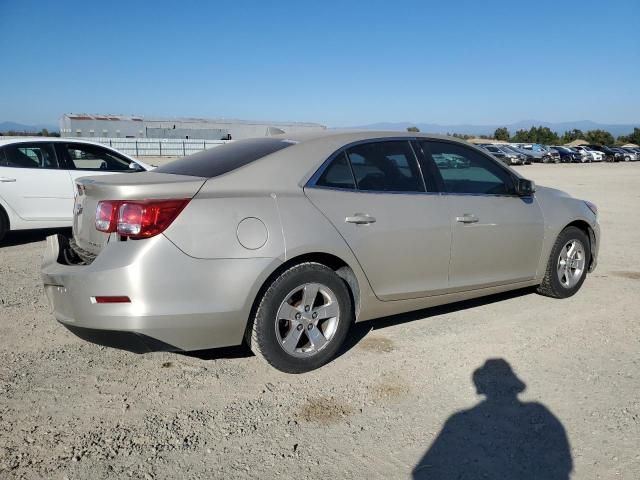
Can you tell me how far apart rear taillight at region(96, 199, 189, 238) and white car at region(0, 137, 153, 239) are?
514 centimetres

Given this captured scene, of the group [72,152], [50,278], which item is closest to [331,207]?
[50,278]

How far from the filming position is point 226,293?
11.2ft

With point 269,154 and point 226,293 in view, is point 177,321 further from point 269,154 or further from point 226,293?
point 269,154

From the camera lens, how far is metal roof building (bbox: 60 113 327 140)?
59656 mm

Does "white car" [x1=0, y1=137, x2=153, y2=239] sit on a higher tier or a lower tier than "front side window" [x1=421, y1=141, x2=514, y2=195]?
lower

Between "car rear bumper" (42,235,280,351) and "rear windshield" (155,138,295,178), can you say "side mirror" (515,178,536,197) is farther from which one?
"car rear bumper" (42,235,280,351)

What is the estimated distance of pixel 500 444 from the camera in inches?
117

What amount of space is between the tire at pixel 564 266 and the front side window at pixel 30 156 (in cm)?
663

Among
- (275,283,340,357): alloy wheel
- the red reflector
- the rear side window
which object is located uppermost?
the rear side window

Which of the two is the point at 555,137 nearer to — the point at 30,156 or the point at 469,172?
the point at 30,156

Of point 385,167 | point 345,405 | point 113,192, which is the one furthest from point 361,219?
point 113,192

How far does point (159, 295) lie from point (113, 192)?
692mm

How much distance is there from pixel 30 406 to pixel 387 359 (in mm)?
2293

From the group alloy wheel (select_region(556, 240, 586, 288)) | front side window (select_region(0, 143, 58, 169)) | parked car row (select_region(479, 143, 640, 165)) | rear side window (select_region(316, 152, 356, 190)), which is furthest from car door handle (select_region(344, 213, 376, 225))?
parked car row (select_region(479, 143, 640, 165))
